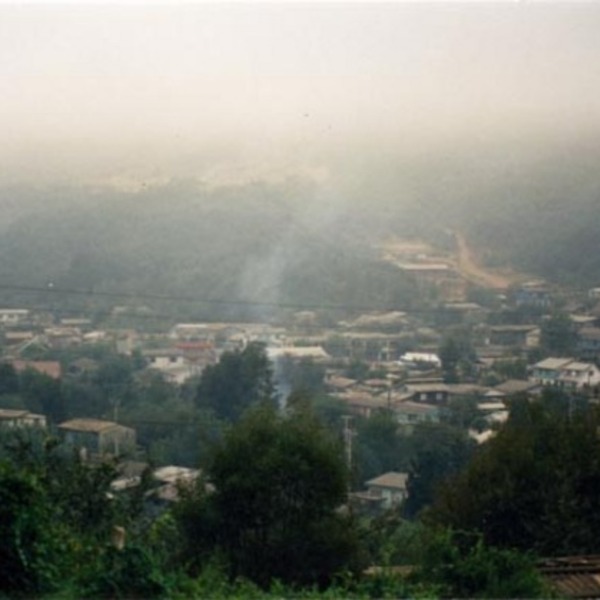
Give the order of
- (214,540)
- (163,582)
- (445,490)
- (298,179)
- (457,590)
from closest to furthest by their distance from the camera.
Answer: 1. (163,582)
2. (457,590)
3. (214,540)
4. (445,490)
5. (298,179)

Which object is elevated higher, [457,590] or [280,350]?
[280,350]

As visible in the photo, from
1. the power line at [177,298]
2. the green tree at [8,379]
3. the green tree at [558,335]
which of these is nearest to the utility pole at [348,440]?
the power line at [177,298]

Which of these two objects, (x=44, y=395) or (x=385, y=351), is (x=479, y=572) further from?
(x=44, y=395)

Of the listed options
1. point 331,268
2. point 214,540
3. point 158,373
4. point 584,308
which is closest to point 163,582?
point 214,540

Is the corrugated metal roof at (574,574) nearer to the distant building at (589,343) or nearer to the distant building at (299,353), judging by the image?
the distant building at (589,343)

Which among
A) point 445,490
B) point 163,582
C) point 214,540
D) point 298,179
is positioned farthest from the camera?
point 298,179

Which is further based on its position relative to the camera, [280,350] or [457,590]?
[280,350]

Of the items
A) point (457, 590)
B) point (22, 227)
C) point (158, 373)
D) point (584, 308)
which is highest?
point (22, 227)

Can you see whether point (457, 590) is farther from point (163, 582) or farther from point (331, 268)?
point (331, 268)
